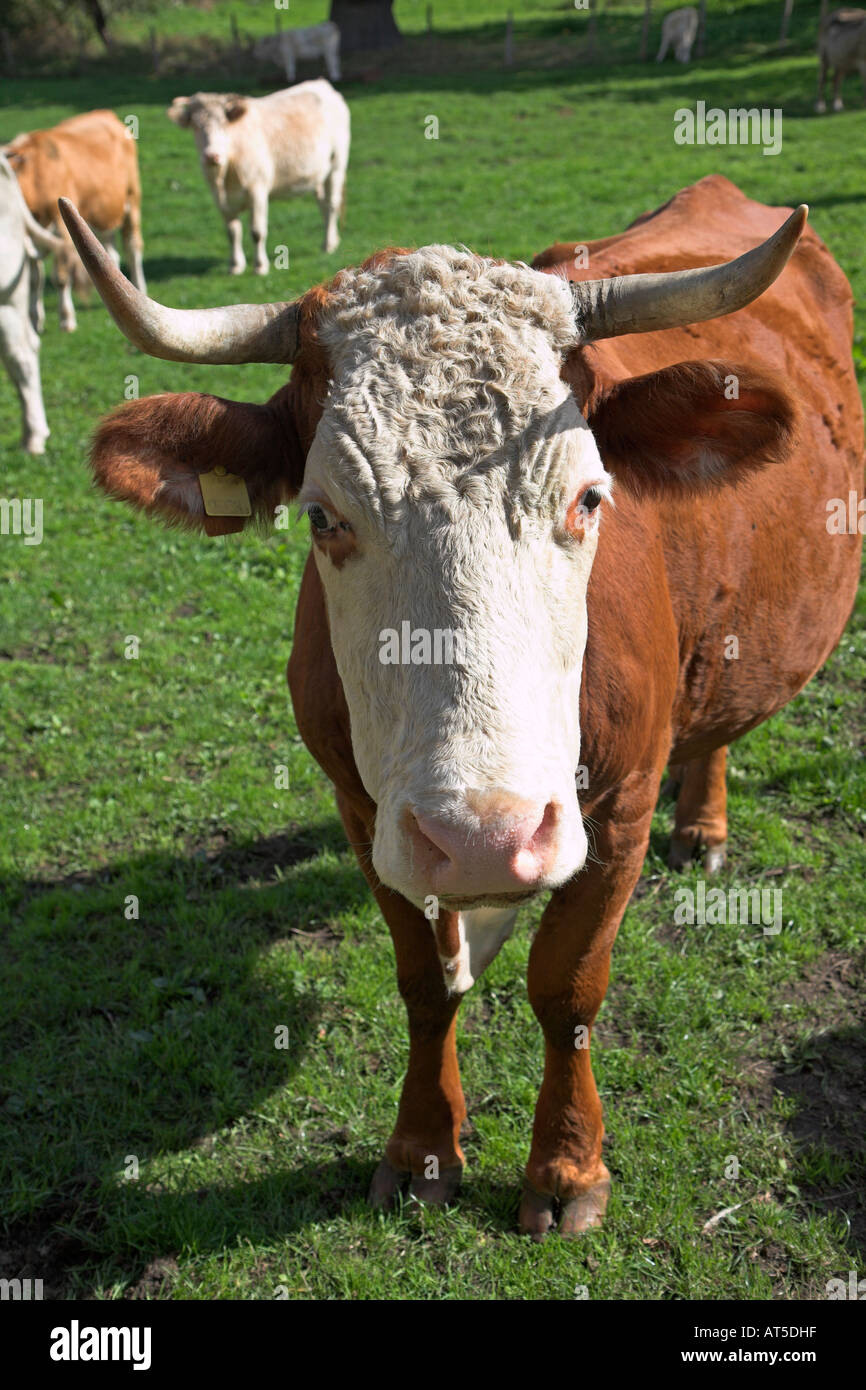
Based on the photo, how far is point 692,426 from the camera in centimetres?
280

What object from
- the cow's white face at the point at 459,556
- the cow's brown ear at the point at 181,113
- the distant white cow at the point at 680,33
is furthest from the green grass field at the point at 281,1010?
the distant white cow at the point at 680,33

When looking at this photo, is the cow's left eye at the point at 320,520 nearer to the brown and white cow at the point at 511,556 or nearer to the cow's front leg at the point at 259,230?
the brown and white cow at the point at 511,556

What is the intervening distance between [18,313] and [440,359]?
8374mm

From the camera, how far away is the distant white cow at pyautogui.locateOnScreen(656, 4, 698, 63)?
27062mm

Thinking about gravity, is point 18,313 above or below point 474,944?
above

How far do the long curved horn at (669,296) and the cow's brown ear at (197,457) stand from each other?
82cm

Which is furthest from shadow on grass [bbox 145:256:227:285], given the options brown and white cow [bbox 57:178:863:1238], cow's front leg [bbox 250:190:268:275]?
brown and white cow [bbox 57:178:863:1238]

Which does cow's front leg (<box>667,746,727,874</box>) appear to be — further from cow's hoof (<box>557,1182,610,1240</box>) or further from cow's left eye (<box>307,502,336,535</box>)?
cow's left eye (<box>307,502,336,535</box>)

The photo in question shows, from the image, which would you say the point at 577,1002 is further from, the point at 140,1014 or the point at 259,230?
the point at 259,230

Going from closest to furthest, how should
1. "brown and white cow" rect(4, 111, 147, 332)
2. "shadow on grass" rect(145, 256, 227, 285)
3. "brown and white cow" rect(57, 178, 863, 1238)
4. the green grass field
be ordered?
"brown and white cow" rect(57, 178, 863, 1238) < the green grass field < "brown and white cow" rect(4, 111, 147, 332) < "shadow on grass" rect(145, 256, 227, 285)

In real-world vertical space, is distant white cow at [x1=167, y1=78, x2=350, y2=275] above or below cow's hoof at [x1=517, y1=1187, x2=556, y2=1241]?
above

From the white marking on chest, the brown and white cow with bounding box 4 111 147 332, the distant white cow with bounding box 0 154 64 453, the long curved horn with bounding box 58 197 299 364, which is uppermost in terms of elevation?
the brown and white cow with bounding box 4 111 147 332

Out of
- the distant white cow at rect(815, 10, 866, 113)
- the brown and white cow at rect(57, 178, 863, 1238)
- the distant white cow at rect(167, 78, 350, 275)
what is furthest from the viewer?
the distant white cow at rect(815, 10, 866, 113)

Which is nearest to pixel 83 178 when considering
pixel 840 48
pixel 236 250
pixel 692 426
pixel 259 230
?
pixel 236 250
